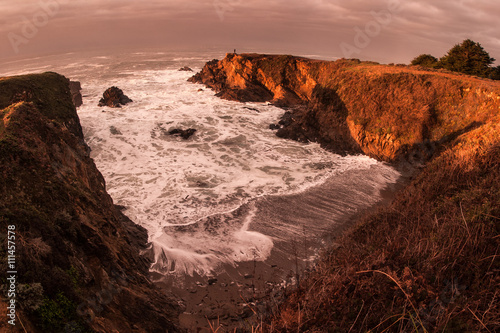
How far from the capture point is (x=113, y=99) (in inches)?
1256

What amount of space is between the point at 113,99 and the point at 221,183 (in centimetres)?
2357

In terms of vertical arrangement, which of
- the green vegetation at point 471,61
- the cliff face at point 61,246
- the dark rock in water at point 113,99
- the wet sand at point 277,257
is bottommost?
the wet sand at point 277,257

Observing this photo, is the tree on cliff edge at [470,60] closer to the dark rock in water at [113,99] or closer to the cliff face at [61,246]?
the cliff face at [61,246]

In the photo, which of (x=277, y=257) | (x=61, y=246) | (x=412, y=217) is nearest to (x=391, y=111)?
(x=412, y=217)

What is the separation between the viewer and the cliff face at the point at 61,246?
12.8 feet

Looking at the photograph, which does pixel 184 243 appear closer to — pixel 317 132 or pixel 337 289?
pixel 337 289

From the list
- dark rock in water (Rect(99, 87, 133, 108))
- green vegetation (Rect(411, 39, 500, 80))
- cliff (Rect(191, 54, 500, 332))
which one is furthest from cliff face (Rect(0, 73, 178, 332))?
green vegetation (Rect(411, 39, 500, 80))

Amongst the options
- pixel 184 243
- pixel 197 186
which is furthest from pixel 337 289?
pixel 197 186

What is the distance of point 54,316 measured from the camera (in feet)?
12.2

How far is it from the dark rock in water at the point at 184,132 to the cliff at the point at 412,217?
7.88 meters

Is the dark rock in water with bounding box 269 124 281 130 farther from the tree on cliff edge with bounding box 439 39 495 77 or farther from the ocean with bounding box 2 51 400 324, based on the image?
the tree on cliff edge with bounding box 439 39 495 77

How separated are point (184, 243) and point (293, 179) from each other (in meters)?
8.14

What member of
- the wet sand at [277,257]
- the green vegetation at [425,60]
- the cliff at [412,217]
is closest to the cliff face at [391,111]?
the cliff at [412,217]

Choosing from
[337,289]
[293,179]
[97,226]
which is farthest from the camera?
[293,179]
